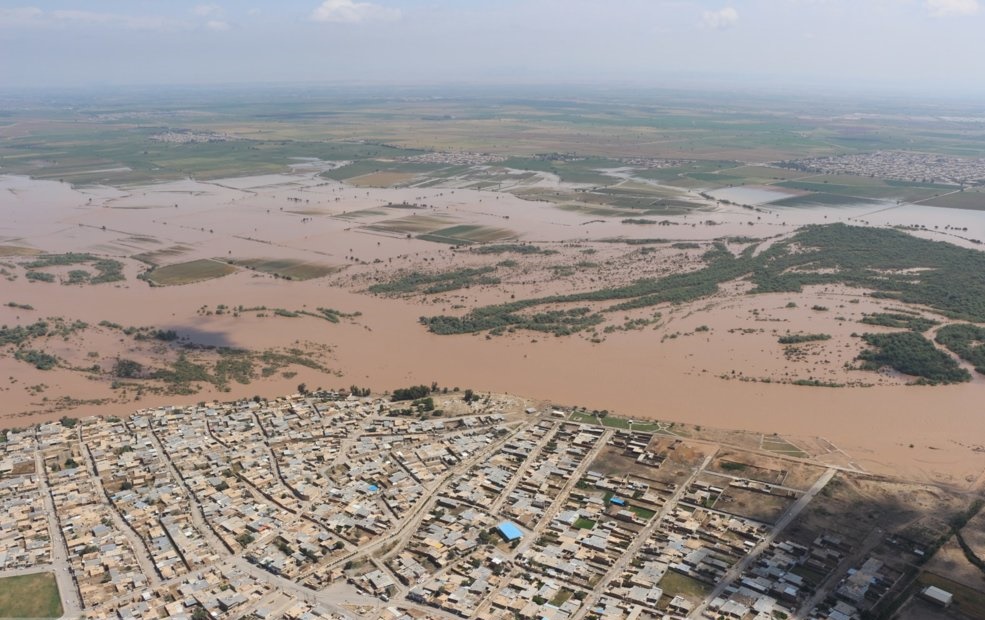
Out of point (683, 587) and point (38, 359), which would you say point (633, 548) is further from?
point (38, 359)

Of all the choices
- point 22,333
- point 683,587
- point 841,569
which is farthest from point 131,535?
point 22,333

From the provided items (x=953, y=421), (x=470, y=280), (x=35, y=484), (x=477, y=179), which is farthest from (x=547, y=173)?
(x=35, y=484)

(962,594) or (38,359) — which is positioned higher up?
(38,359)

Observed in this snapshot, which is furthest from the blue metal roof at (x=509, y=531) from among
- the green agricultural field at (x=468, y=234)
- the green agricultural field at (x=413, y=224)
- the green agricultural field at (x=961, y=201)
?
the green agricultural field at (x=961, y=201)

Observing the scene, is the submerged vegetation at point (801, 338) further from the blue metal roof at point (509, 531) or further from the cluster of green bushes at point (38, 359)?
the cluster of green bushes at point (38, 359)

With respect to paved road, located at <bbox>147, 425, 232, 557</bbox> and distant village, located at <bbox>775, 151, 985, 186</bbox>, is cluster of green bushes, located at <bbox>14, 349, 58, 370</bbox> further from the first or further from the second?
distant village, located at <bbox>775, 151, 985, 186</bbox>
